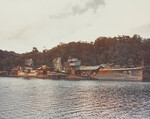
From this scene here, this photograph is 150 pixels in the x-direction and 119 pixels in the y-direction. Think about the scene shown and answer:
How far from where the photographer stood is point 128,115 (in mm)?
24906

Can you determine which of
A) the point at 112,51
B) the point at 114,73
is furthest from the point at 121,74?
the point at 112,51

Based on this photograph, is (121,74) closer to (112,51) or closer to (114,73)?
(114,73)

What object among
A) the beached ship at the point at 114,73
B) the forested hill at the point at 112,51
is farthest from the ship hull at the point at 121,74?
the forested hill at the point at 112,51

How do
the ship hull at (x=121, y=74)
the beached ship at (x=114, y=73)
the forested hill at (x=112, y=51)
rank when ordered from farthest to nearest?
the forested hill at (x=112, y=51) < the beached ship at (x=114, y=73) < the ship hull at (x=121, y=74)

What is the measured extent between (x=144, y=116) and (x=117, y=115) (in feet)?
10.1

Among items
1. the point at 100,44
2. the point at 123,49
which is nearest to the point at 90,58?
the point at 100,44

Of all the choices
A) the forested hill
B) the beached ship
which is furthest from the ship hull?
the forested hill

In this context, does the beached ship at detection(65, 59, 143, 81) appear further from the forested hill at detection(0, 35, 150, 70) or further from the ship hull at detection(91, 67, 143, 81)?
the forested hill at detection(0, 35, 150, 70)

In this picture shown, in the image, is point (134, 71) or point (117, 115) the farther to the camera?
point (134, 71)

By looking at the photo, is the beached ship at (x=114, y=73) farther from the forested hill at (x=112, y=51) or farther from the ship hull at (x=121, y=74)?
the forested hill at (x=112, y=51)

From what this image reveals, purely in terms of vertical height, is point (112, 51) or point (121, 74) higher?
point (112, 51)

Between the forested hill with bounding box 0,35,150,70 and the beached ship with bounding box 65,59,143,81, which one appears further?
the forested hill with bounding box 0,35,150,70

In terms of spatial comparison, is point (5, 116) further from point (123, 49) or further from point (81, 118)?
point (123, 49)

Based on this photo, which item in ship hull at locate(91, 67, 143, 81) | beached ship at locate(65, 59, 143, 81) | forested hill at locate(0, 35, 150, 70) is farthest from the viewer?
forested hill at locate(0, 35, 150, 70)
